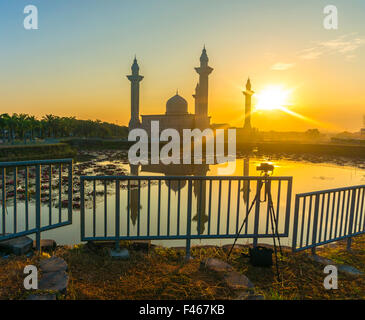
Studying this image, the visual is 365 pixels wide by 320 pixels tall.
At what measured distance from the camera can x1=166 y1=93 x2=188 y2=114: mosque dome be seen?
71125 millimetres

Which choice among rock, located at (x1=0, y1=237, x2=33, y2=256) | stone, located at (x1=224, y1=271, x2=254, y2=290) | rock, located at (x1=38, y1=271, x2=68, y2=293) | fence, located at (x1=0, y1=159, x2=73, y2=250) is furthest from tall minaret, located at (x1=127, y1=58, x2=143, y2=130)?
stone, located at (x1=224, y1=271, x2=254, y2=290)

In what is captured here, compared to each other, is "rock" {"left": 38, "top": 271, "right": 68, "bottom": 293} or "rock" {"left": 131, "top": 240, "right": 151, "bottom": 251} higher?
"rock" {"left": 38, "top": 271, "right": 68, "bottom": 293}

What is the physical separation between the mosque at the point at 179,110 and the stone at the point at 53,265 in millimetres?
66151

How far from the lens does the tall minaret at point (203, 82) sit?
66438 millimetres

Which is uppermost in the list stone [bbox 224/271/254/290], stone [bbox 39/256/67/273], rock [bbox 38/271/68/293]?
rock [bbox 38/271/68/293]

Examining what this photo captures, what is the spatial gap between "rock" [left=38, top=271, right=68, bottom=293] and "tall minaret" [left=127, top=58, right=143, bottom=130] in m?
70.7

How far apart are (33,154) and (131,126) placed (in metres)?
37.2

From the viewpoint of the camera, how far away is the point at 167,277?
3.69 metres

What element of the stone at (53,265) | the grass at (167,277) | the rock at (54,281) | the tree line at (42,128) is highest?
the tree line at (42,128)

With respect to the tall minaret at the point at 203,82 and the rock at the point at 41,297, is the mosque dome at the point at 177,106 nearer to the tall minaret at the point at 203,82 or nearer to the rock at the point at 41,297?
the tall minaret at the point at 203,82

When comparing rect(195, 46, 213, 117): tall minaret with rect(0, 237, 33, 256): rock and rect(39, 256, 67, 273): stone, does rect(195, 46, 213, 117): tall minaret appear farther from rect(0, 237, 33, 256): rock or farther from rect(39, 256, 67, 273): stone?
rect(39, 256, 67, 273): stone

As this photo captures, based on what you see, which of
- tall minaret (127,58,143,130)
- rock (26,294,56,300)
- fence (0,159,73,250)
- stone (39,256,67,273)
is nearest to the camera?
rock (26,294,56,300)

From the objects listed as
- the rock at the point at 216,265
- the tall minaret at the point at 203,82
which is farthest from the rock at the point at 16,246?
the tall minaret at the point at 203,82
